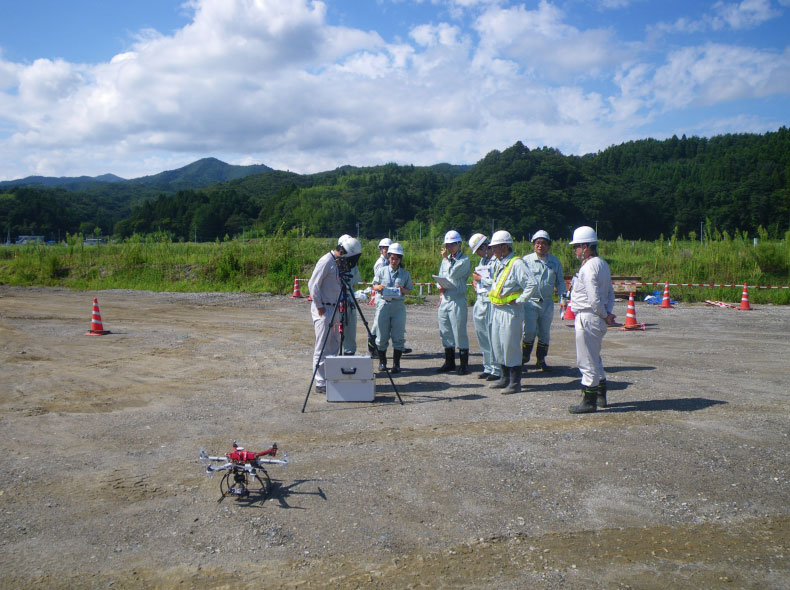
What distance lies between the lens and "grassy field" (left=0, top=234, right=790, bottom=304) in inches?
955

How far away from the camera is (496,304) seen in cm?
827

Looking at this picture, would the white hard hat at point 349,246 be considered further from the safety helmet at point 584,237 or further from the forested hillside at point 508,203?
the forested hillside at point 508,203

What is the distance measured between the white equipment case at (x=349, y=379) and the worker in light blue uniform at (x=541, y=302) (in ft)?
9.24

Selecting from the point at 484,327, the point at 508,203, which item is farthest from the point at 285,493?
the point at 508,203

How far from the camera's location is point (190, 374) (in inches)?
390

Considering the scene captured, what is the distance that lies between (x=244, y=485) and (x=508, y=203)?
217ft

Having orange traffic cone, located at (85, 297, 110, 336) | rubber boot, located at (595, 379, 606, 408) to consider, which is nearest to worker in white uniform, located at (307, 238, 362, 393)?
rubber boot, located at (595, 379, 606, 408)

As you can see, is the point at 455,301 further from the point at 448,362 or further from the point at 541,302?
the point at 541,302

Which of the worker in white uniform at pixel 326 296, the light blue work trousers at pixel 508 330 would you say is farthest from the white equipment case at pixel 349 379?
the light blue work trousers at pixel 508 330

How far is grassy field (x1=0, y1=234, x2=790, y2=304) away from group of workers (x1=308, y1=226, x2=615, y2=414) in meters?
12.6

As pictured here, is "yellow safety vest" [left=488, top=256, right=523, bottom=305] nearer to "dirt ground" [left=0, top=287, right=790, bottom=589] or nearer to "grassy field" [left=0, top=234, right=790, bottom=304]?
"dirt ground" [left=0, top=287, right=790, bottom=589]

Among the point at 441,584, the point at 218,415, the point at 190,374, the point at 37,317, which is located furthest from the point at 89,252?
the point at 441,584

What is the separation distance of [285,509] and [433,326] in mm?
11197

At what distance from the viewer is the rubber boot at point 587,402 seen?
→ 727 centimetres
